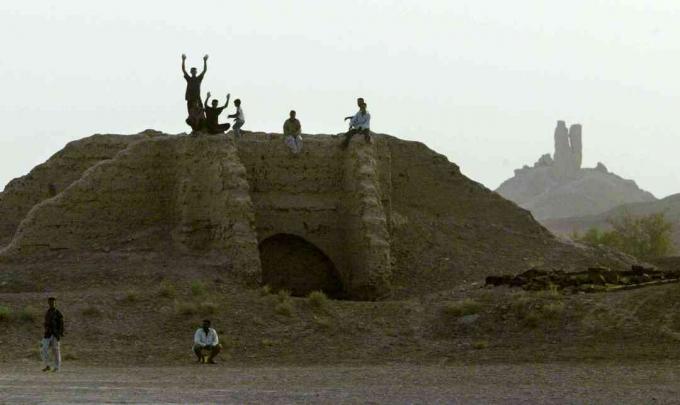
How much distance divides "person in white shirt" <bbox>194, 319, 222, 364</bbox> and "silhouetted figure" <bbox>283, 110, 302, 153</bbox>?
25.9ft

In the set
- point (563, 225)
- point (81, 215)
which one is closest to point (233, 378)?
point (81, 215)

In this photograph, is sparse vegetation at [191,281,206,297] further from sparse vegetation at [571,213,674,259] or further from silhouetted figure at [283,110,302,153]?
sparse vegetation at [571,213,674,259]

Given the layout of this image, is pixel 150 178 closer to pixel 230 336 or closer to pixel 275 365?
pixel 230 336

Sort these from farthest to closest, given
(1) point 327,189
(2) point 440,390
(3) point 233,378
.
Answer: (1) point 327,189 → (3) point 233,378 → (2) point 440,390

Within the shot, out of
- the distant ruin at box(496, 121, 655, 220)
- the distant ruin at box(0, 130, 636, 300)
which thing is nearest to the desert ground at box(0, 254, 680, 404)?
the distant ruin at box(0, 130, 636, 300)

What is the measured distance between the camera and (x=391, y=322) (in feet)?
70.9

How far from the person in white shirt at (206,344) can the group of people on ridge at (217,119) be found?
23.9 feet

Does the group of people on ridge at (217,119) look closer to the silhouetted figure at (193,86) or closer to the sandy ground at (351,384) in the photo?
the silhouetted figure at (193,86)

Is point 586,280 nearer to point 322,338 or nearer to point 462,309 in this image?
point 462,309

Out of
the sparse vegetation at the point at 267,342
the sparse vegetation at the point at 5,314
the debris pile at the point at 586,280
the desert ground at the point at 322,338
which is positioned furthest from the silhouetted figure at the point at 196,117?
the debris pile at the point at 586,280

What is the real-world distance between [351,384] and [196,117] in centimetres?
1122

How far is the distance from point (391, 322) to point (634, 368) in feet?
16.2

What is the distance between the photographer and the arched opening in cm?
2630

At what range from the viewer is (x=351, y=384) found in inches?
629
